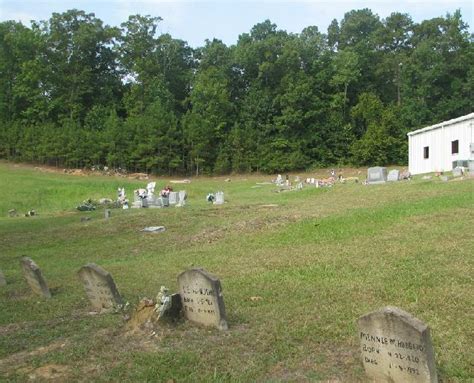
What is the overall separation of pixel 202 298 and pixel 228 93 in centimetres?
5702

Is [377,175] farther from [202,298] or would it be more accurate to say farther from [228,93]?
[228,93]

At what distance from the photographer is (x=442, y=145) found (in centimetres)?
3142

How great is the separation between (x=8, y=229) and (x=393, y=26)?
60.7 m

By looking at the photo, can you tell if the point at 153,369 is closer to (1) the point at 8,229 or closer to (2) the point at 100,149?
(1) the point at 8,229

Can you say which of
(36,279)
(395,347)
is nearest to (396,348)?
(395,347)

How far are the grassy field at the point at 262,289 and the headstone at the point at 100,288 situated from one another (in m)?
0.28

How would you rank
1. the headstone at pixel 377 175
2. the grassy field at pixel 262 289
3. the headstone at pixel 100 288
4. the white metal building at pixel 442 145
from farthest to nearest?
the white metal building at pixel 442 145 → the headstone at pixel 377 175 → the headstone at pixel 100 288 → the grassy field at pixel 262 289

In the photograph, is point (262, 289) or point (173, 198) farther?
point (173, 198)

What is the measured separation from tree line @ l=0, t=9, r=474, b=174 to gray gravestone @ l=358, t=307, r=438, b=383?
49003mm

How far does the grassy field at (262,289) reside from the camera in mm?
5430

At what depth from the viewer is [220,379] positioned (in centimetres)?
509

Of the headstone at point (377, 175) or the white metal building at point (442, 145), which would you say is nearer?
the headstone at point (377, 175)

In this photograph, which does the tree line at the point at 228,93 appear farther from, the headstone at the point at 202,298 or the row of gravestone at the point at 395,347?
the row of gravestone at the point at 395,347

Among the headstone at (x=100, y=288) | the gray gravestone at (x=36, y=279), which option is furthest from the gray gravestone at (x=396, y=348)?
the gray gravestone at (x=36, y=279)
